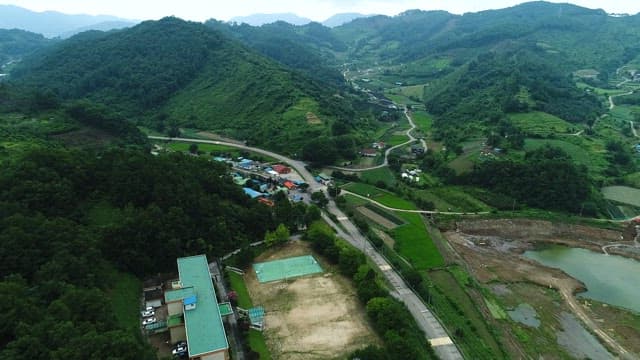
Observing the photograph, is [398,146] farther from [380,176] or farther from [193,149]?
[193,149]

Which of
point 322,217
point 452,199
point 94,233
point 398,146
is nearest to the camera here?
point 94,233

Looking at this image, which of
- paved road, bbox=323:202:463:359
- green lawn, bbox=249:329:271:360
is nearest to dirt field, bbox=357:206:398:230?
paved road, bbox=323:202:463:359

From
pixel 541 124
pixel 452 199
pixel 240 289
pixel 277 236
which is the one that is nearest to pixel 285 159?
pixel 452 199

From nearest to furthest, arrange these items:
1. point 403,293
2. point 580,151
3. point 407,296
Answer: point 407,296
point 403,293
point 580,151

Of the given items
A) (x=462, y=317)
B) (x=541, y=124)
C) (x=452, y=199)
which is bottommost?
(x=462, y=317)

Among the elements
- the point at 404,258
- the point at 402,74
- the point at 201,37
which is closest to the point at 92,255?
the point at 404,258
